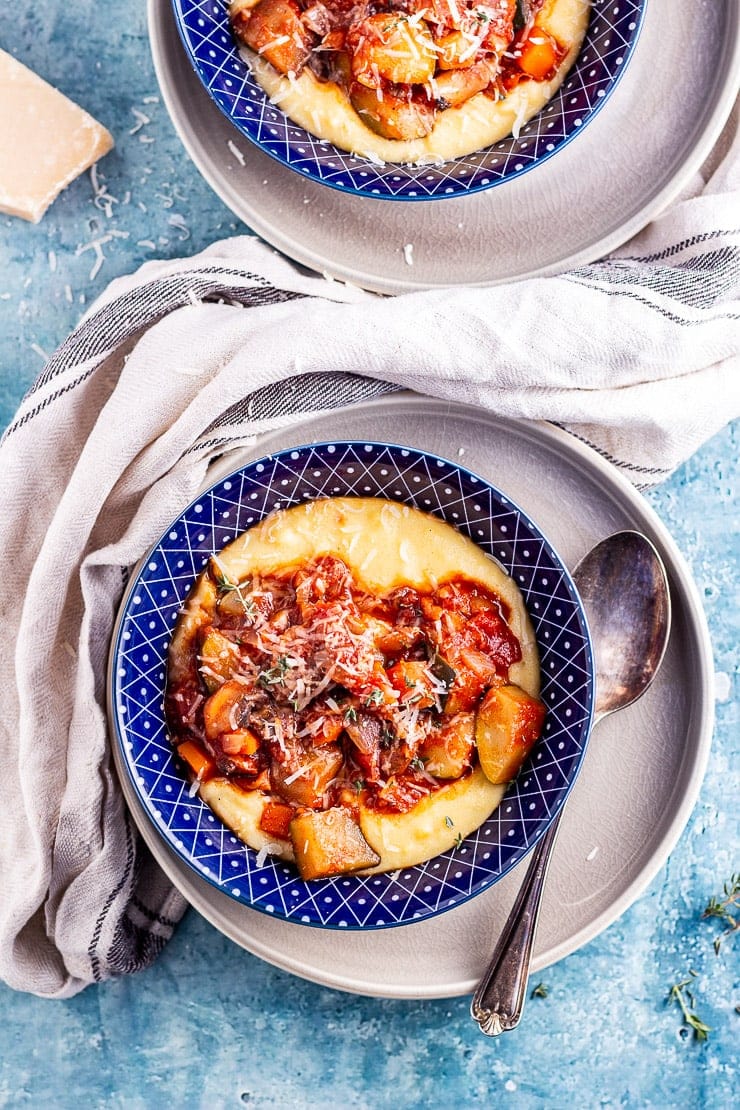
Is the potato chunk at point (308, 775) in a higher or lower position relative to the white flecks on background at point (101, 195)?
lower

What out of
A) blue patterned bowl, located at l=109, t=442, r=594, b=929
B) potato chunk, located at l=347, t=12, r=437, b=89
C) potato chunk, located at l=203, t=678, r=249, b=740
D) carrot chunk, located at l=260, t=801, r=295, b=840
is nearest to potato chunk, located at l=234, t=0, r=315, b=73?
potato chunk, located at l=347, t=12, r=437, b=89

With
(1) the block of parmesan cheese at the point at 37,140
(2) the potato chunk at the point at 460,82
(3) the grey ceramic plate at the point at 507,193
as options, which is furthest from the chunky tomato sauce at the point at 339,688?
(1) the block of parmesan cheese at the point at 37,140

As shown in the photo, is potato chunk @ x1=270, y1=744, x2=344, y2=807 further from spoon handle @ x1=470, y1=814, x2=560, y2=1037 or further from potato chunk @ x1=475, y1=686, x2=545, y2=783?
spoon handle @ x1=470, y1=814, x2=560, y2=1037

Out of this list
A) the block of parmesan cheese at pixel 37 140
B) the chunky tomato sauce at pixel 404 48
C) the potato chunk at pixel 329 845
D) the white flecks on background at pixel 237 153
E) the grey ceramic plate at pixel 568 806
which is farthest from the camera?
the block of parmesan cheese at pixel 37 140

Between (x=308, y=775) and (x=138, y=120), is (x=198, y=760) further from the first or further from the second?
(x=138, y=120)

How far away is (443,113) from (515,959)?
202 cm

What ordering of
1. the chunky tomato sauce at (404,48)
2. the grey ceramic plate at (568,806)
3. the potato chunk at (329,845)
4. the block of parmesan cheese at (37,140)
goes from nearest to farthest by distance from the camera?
the potato chunk at (329,845)
the chunky tomato sauce at (404,48)
the grey ceramic plate at (568,806)
the block of parmesan cheese at (37,140)

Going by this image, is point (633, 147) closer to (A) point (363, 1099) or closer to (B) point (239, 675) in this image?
(B) point (239, 675)

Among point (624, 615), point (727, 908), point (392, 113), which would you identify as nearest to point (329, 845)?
point (624, 615)

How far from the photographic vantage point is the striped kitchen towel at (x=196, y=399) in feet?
7.79

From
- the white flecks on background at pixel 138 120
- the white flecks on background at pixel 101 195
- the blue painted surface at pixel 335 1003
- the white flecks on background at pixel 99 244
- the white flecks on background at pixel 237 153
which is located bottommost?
the blue painted surface at pixel 335 1003

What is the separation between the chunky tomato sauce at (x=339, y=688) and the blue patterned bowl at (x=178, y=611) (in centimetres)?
10

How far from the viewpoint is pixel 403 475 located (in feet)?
7.66

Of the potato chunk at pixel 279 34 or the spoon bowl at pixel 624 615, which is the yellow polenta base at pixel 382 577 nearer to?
the spoon bowl at pixel 624 615
